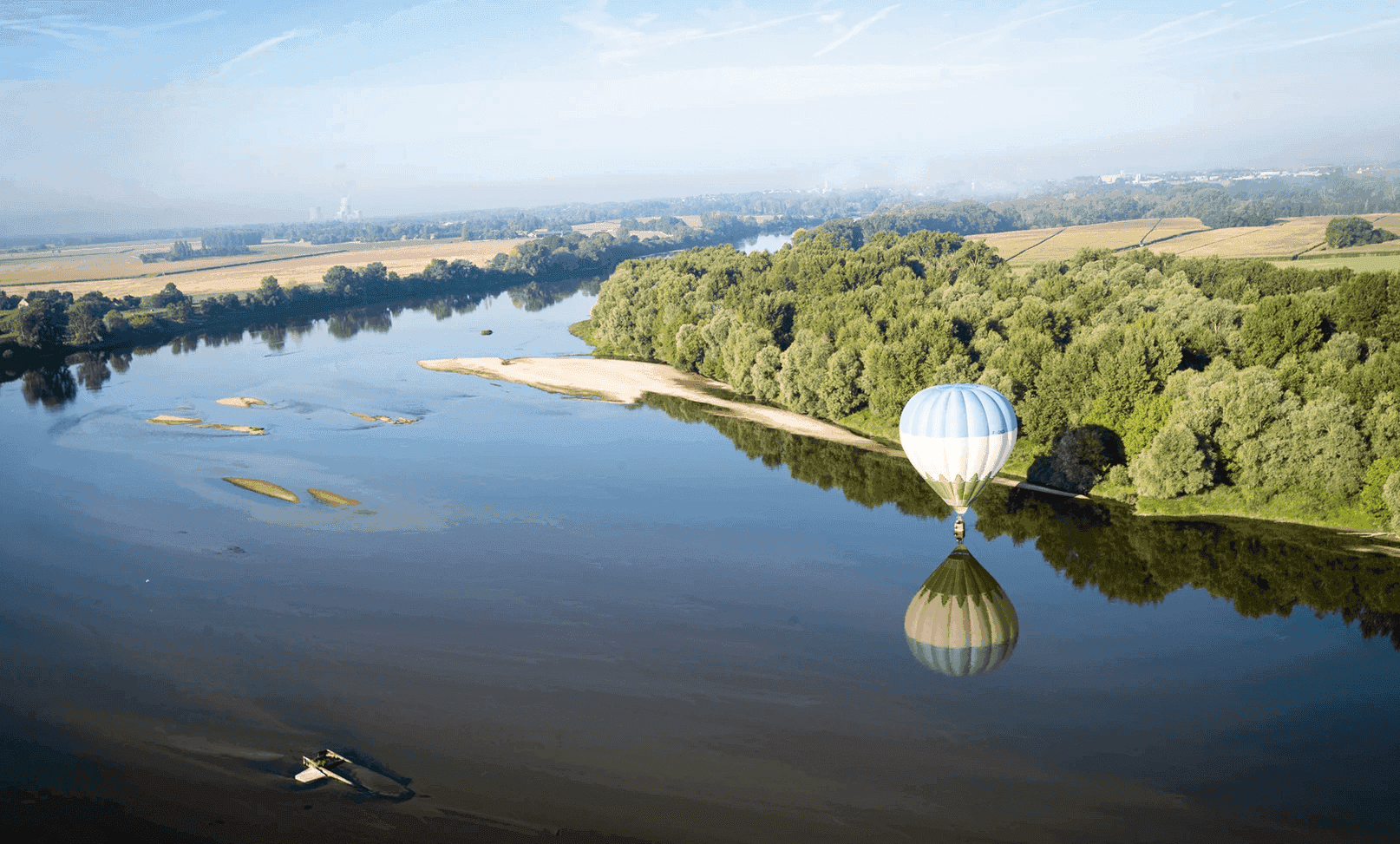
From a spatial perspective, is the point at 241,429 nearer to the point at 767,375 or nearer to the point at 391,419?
the point at 391,419

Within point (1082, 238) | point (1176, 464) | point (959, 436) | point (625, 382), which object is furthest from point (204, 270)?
point (1176, 464)

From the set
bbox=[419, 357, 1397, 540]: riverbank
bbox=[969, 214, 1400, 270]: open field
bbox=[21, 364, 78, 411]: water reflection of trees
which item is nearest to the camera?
bbox=[419, 357, 1397, 540]: riverbank

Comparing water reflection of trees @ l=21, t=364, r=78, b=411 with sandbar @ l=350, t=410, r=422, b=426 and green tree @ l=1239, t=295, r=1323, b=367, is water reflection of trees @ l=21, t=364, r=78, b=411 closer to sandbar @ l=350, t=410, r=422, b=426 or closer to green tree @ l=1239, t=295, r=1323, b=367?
sandbar @ l=350, t=410, r=422, b=426

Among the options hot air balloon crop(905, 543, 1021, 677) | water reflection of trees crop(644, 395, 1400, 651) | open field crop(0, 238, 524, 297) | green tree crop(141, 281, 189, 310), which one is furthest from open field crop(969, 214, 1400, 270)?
green tree crop(141, 281, 189, 310)

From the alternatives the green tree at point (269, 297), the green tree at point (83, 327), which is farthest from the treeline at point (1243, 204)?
the green tree at point (83, 327)

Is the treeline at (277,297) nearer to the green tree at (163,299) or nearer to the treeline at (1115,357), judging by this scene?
the green tree at (163,299)

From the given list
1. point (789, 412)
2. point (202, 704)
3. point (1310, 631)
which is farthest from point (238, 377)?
point (1310, 631)

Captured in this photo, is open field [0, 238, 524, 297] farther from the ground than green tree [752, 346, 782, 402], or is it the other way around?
open field [0, 238, 524, 297]
